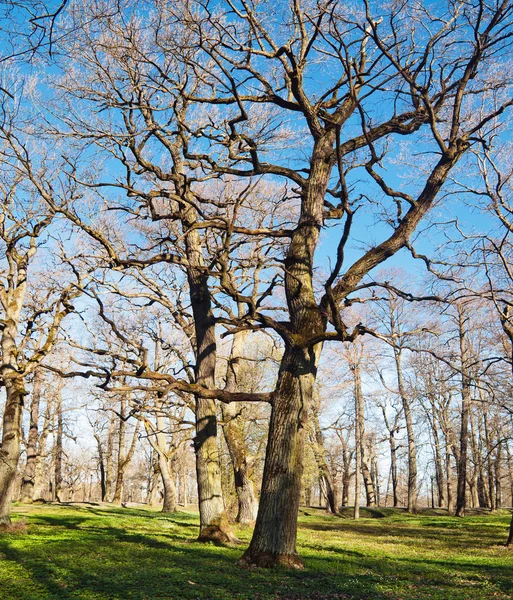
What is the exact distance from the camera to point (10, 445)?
37.7 feet

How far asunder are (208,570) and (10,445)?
6347mm

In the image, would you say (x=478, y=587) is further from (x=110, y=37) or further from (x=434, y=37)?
(x=110, y=37)

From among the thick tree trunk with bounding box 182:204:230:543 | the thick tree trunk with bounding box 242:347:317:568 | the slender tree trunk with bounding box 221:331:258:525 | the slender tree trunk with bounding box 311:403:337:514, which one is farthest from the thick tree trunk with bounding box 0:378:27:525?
the slender tree trunk with bounding box 311:403:337:514

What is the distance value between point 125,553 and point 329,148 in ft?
27.3

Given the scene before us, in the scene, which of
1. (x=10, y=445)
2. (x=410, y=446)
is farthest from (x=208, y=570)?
(x=410, y=446)

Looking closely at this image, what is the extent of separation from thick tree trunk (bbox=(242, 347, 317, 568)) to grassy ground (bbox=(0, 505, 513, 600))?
41 cm

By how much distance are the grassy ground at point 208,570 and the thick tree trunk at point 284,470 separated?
1.33ft

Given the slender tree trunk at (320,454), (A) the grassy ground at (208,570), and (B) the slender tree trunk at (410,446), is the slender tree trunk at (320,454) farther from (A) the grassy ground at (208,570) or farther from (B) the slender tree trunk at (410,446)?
(A) the grassy ground at (208,570)

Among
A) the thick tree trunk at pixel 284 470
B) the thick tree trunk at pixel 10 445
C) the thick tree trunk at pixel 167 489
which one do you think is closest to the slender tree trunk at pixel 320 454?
the thick tree trunk at pixel 167 489

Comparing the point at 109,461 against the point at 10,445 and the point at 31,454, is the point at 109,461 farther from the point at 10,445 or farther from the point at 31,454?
the point at 10,445

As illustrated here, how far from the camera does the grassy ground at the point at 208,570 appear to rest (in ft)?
19.2

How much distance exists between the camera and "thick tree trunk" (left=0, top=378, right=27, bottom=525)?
1115 cm

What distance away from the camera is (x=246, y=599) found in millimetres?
5484

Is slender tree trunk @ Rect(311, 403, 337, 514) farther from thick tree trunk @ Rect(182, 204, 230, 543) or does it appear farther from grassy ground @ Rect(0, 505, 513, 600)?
thick tree trunk @ Rect(182, 204, 230, 543)
